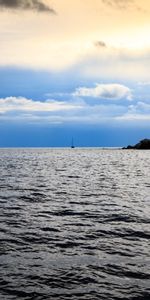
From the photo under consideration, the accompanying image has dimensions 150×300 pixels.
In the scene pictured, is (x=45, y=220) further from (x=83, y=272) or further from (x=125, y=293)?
(x=125, y=293)

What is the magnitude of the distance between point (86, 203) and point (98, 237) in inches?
452

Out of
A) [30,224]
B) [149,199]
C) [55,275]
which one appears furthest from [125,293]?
[149,199]

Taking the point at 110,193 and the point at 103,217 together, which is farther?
the point at 110,193

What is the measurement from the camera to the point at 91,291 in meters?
11.9

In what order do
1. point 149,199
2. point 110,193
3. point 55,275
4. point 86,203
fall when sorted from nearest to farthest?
point 55,275 < point 86,203 < point 149,199 < point 110,193

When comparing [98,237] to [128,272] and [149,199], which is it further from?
[149,199]

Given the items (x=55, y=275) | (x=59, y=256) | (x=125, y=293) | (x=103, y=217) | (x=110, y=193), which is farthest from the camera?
(x=110, y=193)

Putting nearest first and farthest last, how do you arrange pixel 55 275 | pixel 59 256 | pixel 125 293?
pixel 125 293, pixel 55 275, pixel 59 256

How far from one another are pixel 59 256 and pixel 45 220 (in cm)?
786

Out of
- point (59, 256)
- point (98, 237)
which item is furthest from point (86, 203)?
point (59, 256)

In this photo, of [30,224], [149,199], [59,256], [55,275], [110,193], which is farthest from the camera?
[110,193]

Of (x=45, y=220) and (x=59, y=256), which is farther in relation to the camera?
(x=45, y=220)

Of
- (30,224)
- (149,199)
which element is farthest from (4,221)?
(149,199)

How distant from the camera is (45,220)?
23.3 meters
